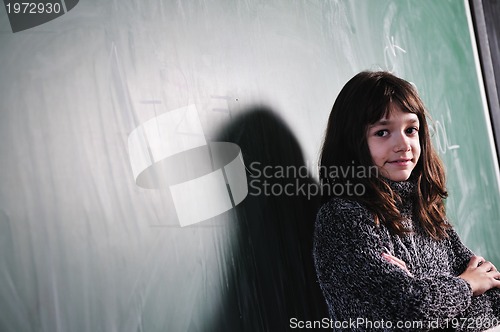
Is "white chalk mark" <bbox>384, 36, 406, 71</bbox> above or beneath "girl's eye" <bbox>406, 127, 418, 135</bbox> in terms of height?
above

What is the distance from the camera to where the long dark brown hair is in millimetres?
1019

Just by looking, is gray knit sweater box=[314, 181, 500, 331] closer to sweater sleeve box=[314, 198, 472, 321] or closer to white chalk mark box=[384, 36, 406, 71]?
sweater sleeve box=[314, 198, 472, 321]

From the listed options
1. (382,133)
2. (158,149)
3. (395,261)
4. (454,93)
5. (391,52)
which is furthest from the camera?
(454,93)

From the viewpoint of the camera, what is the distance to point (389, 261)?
93 cm

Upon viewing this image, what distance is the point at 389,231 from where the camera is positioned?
39.8 inches

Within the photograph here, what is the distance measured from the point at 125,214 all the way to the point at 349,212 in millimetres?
360

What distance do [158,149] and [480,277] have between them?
2.04 feet

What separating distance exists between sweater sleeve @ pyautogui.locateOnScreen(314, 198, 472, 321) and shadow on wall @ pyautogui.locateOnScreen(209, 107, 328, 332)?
0.06m

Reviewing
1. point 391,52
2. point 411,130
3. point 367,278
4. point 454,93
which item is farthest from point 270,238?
point 454,93

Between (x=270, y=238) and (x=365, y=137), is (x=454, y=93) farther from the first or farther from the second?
(x=270, y=238)

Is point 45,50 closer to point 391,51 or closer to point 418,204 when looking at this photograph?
point 418,204

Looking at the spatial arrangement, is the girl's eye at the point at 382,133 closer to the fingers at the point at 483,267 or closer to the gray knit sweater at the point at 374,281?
the gray knit sweater at the point at 374,281

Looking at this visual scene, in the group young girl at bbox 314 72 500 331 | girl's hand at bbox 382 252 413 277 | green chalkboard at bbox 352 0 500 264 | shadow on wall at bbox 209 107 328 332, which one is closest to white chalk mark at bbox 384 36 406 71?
green chalkboard at bbox 352 0 500 264

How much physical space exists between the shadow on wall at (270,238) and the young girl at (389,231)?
6 cm
